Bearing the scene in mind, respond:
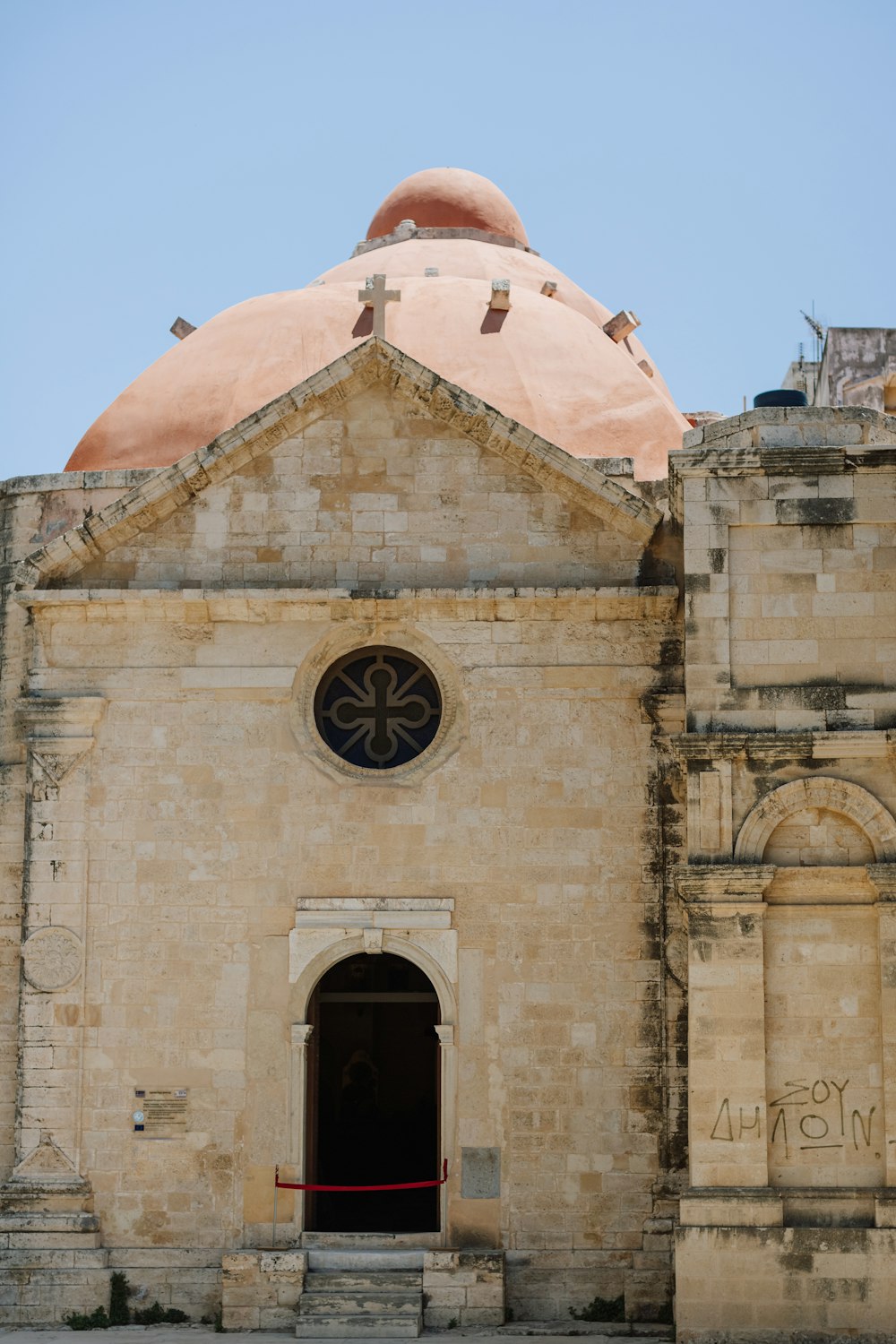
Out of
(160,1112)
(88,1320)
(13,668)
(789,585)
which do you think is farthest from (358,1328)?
(789,585)

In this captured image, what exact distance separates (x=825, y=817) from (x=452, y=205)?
1201 cm

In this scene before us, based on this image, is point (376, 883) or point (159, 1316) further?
point (376, 883)

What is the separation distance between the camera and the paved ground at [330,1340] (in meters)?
14.1

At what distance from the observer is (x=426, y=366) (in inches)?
699

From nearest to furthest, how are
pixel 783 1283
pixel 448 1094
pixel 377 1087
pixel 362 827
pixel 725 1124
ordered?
pixel 783 1283 < pixel 725 1124 < pixel 448 1094 < pixel 362 827 < pixel 377 1087

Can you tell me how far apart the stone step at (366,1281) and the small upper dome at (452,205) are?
13.5m

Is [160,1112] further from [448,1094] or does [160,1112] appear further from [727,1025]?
[727,1025]

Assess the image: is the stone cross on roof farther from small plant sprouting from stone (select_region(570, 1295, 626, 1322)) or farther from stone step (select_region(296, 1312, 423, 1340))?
small plant sprouting from stone (select_region(570, 1295, 626, 1322))

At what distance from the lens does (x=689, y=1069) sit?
13852mm

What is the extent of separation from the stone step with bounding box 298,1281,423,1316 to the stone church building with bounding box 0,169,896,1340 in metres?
0.03

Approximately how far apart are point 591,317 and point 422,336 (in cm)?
375

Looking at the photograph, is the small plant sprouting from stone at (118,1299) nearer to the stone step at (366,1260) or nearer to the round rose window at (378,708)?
the stone step at (366,1260)

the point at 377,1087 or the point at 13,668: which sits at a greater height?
the point at 13,668

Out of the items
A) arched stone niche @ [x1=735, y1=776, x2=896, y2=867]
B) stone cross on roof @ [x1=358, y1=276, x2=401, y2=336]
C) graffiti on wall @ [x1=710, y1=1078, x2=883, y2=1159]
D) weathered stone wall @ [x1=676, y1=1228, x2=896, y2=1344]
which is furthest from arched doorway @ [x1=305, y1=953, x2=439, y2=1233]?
stone cross on roof @ [x1=358, y1=276, x2=401, y2=336]
